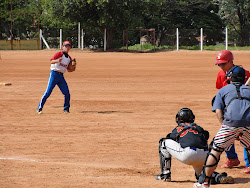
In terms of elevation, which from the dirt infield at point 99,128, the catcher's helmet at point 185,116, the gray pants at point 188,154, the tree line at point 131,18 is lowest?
the dirt infield at point 99,128

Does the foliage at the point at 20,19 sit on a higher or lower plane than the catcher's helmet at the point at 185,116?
higher

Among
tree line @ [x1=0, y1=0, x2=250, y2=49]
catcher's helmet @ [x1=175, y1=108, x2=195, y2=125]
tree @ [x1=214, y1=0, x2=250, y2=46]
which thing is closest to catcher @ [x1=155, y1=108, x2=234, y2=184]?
catcher's helmet @ [x1=175, y1=108, x2=195, y2=125]

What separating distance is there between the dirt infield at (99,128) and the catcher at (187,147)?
0.26m

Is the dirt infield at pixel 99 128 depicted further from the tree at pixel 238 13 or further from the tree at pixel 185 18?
the tree at pixel 238 13

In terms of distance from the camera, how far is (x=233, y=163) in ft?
28.5

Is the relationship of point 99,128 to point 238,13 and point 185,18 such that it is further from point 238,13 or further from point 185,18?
point 185,18

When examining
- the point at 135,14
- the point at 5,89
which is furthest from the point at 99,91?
the point at 135,14

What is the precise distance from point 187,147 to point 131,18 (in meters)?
43.9

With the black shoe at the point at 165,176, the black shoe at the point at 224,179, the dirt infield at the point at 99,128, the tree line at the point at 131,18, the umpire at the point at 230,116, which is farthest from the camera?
the tree line at the point at 131,18

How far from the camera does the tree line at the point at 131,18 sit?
5059 cm

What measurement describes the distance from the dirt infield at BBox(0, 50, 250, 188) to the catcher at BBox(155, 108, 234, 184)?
0.26 metres

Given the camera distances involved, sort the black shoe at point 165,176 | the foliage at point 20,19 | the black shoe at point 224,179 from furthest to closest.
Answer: the foliage at point 20,19 < the black shoe at point 165,176 < the black shoe at point 224,179

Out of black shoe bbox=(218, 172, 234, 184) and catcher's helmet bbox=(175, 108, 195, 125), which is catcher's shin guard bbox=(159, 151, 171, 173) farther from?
black shoe bbox=(218, 172, 234, 184)

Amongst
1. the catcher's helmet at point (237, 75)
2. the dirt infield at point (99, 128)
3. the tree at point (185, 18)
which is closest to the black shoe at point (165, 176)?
the dirt infield at point (99, 128)
